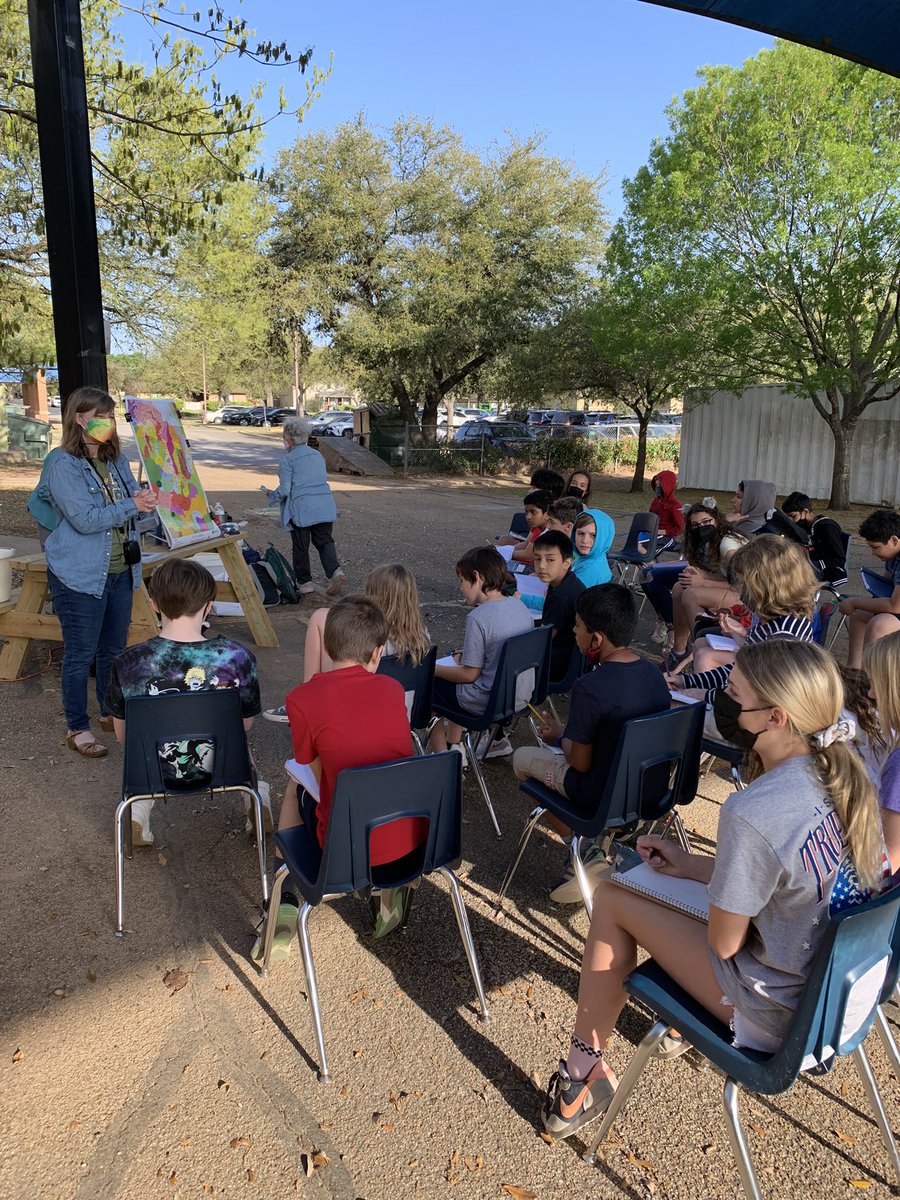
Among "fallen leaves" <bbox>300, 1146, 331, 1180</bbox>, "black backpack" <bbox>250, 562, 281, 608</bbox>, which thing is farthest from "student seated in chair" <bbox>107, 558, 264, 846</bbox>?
"black backpack" <bbox>250, 562, 281, 608</bbox>

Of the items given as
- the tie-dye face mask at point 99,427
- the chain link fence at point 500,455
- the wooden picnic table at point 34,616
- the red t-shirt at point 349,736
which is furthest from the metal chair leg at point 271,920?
the chain link fence at point 500,455

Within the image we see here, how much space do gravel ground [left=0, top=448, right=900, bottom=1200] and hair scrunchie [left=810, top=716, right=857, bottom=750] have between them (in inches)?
45.0

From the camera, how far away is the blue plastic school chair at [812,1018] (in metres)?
1.71

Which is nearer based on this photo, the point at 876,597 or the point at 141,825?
the point at 141,825

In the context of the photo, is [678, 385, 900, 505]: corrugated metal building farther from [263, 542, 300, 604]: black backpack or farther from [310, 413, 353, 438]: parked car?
[310, 413, 353, 438]: parked car

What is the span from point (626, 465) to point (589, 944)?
2418 cm

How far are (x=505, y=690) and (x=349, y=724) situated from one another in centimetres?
135

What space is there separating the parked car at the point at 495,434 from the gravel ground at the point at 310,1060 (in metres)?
21.6

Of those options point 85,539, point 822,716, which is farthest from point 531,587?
point 822,716

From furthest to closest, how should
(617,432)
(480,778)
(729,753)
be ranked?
(617,432), (480,778), (729,753)

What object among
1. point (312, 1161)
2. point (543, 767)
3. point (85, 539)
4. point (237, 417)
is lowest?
point (312, 1161)

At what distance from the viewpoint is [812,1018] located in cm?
172

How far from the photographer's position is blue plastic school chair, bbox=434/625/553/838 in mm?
3721

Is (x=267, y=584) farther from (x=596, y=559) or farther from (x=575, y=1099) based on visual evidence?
(x=575, y=1099)
